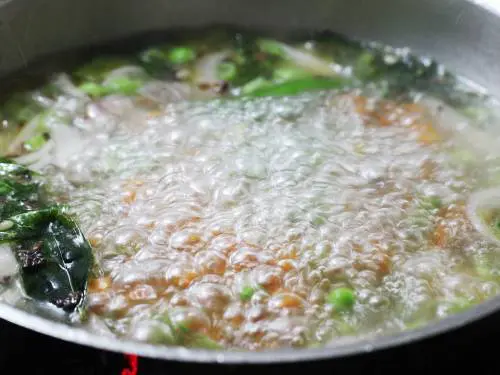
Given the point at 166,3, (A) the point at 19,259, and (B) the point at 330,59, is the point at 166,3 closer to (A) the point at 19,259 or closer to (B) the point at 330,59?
(B) the point at 330,59

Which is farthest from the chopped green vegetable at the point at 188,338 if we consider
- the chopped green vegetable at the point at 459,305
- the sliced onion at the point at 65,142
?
the sliced onion at the point at 65,142

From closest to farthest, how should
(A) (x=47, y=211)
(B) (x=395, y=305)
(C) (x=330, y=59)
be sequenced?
1. (B) (x=395, y=305)
2. (A) (x=47, y=211)
3. (C) (x=330, y=59)

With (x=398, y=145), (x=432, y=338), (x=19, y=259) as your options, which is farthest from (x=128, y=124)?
(x=432, y=338)

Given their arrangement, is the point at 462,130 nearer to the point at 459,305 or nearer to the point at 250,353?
the point at 459,305

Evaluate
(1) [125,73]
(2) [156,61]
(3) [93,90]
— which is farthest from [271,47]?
(3) [93,90]

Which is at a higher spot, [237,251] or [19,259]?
[237,251]
